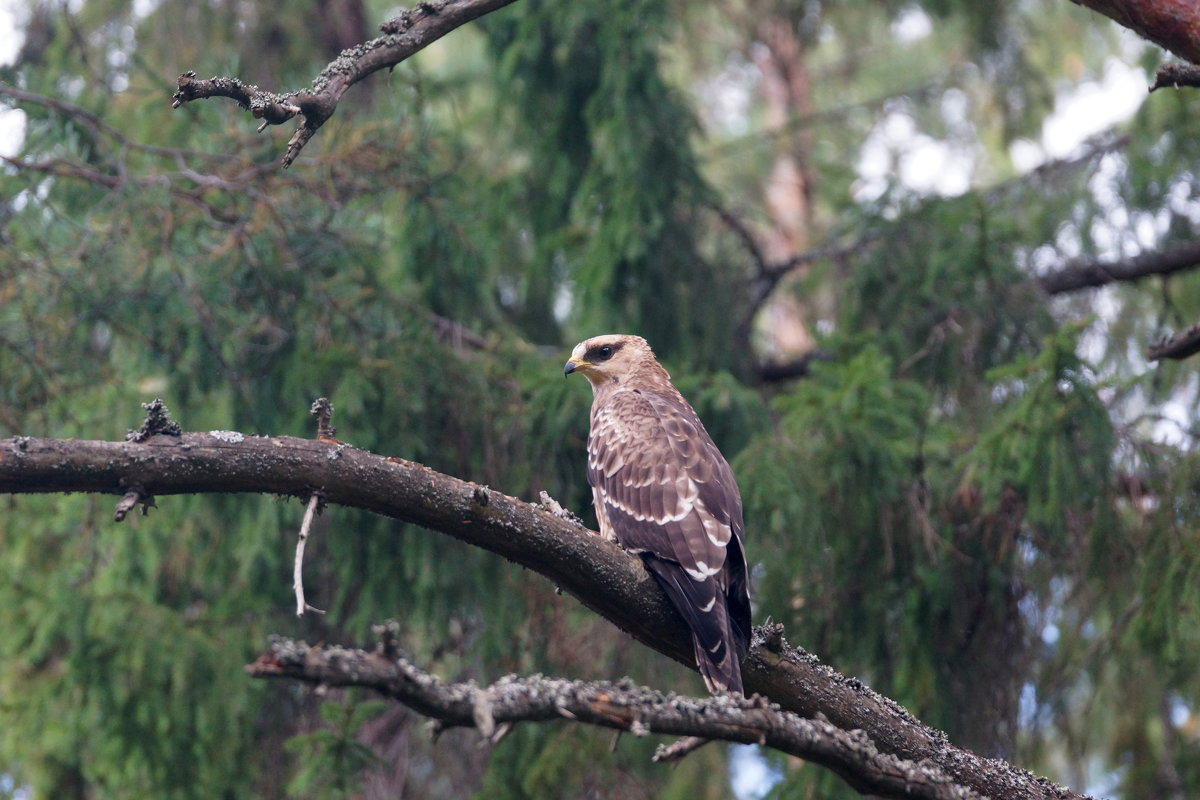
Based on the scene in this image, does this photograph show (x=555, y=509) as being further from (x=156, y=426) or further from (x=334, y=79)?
(x=334, y=79)

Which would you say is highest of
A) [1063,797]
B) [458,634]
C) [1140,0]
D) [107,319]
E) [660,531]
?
[1140,0]

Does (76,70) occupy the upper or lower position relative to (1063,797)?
upper

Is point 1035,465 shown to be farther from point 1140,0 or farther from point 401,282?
point 401,282

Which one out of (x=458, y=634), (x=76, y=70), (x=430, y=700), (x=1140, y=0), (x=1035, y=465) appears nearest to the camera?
(x=430, y=700)

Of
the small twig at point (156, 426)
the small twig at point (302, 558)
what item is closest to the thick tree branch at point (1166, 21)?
the small twig at point (302, 558)

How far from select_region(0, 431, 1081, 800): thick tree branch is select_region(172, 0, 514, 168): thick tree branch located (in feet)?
3.19

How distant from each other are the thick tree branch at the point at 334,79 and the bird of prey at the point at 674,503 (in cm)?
211

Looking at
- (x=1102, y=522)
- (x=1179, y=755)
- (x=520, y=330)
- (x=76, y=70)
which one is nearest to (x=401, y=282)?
(x=520, y=330)

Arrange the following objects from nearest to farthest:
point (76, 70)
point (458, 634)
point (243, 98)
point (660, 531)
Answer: point (243, 98)
point (660, 531)
point (458, 634)
point (76, 70)

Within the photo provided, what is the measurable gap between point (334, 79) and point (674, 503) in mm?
2367

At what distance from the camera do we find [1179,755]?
29.7 ft

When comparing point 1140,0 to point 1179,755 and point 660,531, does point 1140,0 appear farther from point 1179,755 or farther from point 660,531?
point 1179,755

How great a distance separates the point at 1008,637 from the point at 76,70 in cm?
822

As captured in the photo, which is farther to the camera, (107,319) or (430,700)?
(107,319)
